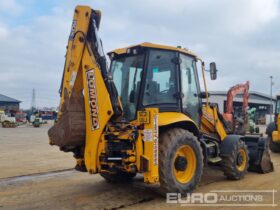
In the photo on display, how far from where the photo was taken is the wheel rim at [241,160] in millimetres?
7418

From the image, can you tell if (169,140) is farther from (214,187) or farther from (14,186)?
(14,186)

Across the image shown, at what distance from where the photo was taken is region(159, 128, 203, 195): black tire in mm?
5520

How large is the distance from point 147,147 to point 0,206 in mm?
2521

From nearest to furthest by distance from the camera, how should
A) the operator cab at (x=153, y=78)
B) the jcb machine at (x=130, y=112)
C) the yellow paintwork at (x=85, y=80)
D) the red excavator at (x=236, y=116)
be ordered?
the jcb machine at (x=130, y=112)
the yellow paintwork at (x=85, y=80)
the operator cab at (x=153, y=78)
the red excavator at (x=236, y=116)

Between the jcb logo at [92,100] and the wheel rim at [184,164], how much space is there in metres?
1.45

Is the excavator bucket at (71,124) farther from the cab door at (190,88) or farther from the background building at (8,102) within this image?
the background building at (8,102)

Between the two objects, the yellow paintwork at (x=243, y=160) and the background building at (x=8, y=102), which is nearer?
the yellow paintwork at (x=243, y=160)

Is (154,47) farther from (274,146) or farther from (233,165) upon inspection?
(274,146)

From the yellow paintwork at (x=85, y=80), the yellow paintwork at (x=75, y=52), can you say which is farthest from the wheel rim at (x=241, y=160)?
the yellow paintwork at (x=75, y=52)

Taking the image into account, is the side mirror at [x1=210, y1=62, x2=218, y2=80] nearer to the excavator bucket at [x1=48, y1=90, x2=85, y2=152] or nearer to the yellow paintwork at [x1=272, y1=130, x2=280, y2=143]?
the excavator bucket at [x1=48, y1=90, x2=85, y2=152]

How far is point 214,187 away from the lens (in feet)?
22.0

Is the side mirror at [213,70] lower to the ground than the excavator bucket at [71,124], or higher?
higher

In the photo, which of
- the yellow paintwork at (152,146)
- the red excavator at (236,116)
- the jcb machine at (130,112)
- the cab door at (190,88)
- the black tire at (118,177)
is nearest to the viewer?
the yellow paintwork at (152,146)

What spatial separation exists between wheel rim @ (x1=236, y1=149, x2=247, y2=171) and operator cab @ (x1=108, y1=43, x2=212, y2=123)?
1.60 meters
